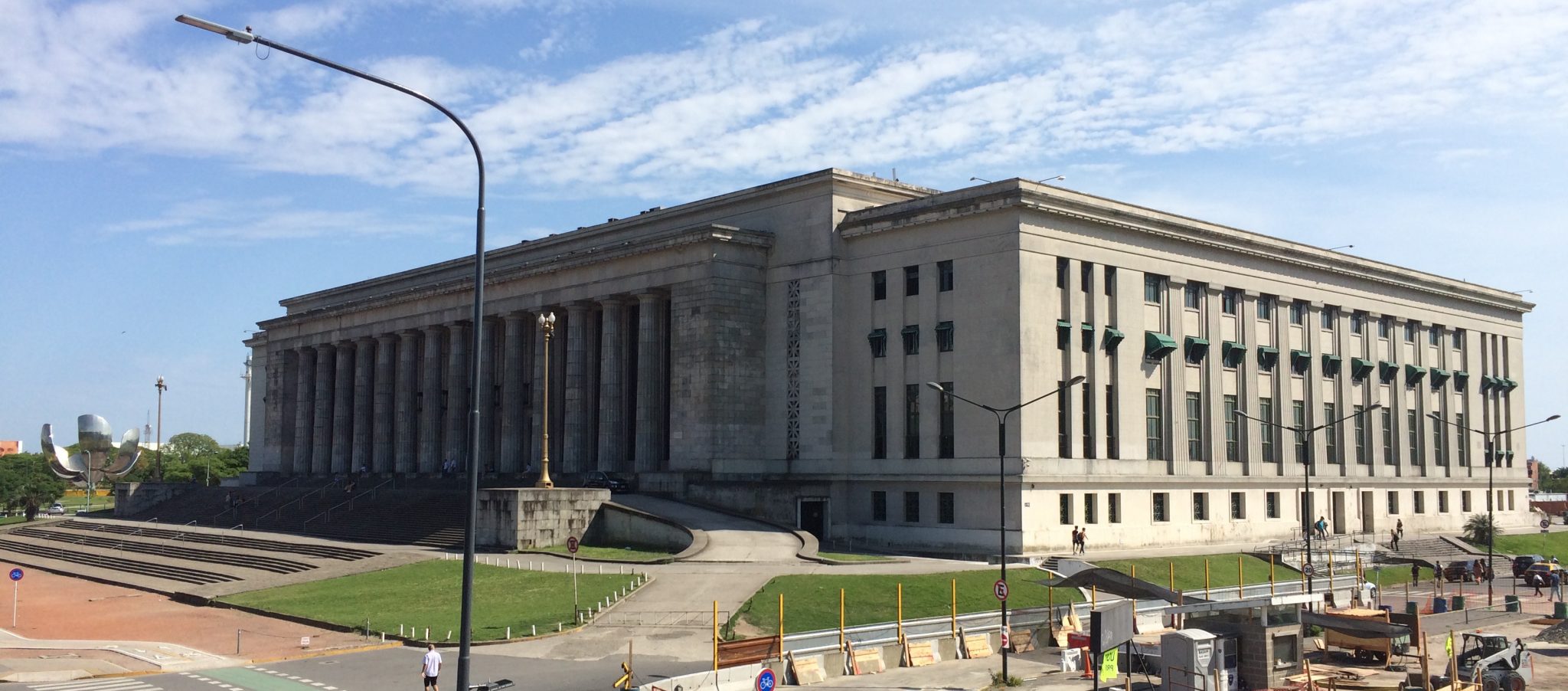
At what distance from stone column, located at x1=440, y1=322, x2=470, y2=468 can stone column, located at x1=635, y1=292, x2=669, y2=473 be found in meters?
19.6

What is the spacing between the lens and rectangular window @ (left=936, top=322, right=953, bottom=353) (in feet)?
220

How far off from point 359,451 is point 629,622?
65.8 meters

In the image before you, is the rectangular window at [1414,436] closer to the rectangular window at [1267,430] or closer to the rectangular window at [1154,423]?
the rectangular window at [1267,430]

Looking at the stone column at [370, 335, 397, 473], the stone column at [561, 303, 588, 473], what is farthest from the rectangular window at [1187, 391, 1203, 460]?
the stone column at [370, 335, 397, 473]

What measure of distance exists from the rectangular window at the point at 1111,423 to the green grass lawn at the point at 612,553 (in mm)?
22872

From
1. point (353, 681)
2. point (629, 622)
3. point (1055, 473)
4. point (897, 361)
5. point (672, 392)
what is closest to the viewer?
point (353, 681)

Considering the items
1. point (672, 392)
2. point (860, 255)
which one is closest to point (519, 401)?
point (672, 392)

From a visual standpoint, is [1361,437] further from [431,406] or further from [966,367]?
[431,406]

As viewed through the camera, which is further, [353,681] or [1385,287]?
[1385,287]

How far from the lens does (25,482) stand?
149750mm

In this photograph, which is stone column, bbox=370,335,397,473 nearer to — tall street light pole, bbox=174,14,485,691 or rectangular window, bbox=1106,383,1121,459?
rectangular window, bbox=1106,383,1121,459

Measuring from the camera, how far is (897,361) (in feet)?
228

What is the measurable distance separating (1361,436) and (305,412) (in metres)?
80.4

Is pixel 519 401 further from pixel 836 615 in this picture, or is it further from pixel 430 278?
pixel 836 615
